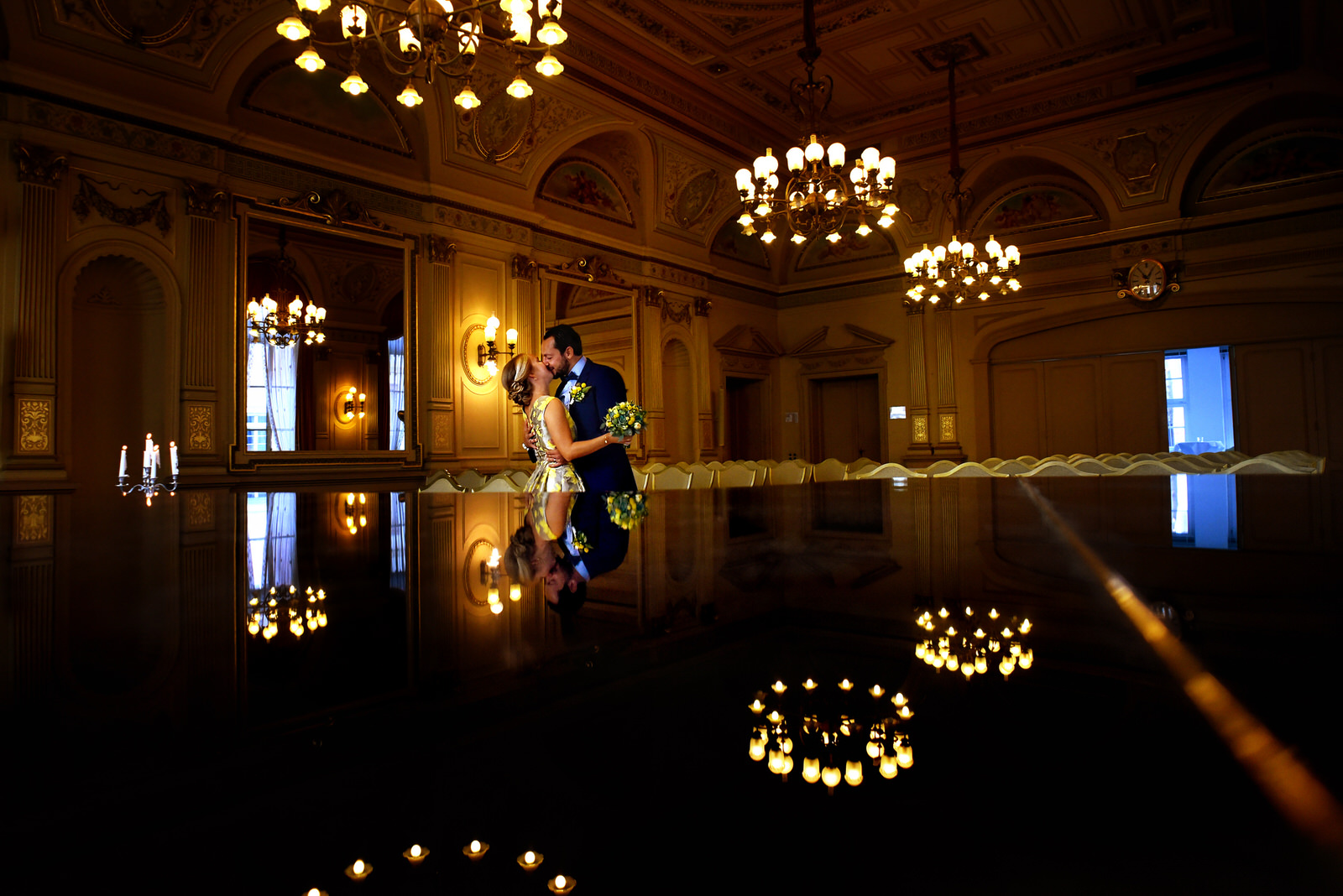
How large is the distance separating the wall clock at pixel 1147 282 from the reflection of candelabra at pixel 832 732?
13.9 metres

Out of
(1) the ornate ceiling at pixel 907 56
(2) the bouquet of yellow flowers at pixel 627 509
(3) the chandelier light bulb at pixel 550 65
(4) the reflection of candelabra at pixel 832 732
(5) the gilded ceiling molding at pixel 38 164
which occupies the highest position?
(1) the ornate ceiling at pixel 907 56

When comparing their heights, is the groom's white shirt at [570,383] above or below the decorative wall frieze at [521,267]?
below

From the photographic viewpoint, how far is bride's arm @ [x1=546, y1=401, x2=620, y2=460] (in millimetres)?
3416

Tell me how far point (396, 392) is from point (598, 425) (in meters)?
6.04

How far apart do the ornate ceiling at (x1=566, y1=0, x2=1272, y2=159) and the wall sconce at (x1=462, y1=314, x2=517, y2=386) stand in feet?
12.2

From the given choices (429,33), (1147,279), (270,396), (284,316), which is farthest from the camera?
(1147,279)

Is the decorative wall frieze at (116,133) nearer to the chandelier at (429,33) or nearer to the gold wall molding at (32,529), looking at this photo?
the chandelier at (429,33)

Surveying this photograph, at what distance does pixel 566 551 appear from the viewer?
120cm

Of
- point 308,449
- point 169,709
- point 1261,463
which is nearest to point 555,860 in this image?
point 169,709

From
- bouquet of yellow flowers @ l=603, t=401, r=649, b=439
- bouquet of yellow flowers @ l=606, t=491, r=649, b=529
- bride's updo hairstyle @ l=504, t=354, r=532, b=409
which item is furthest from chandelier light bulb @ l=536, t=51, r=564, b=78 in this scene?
bouquet of yellow flowers @ l=606, t=491, r=649, b=529

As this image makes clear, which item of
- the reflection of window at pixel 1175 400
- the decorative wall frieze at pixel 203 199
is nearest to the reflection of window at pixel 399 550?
the decorative wall frieze at pixel 203 199

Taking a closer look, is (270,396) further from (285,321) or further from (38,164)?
(38,164)

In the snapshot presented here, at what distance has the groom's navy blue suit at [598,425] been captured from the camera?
3.64 m

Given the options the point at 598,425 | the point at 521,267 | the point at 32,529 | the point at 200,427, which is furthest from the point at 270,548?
the point at 521,267
